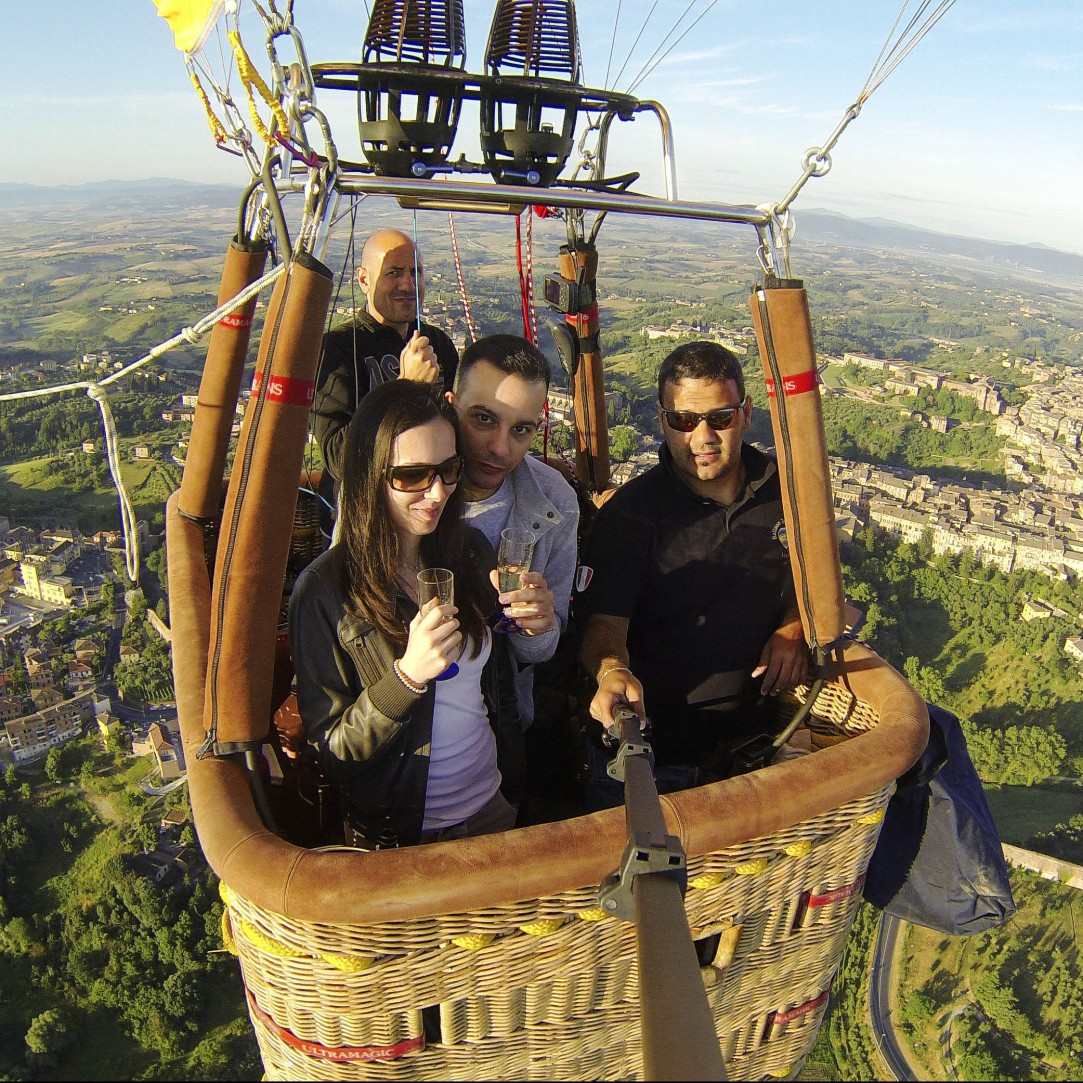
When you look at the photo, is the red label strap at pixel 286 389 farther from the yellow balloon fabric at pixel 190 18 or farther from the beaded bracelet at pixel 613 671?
the beaded bracelet at pixel 613 671

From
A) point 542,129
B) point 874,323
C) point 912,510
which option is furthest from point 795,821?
point 874,323

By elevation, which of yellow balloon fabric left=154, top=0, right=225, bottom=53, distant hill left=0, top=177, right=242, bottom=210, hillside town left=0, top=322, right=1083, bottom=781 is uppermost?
distant hill left=0, top=177, right=242, bottom=210

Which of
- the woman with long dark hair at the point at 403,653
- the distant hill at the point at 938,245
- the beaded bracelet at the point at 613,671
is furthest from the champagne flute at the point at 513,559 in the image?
the distant hill at the point at 938,245

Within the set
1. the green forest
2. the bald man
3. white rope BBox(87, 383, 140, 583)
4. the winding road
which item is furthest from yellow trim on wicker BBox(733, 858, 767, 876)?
the winding road

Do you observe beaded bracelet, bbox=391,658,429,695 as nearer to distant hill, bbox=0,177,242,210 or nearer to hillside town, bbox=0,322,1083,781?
hillside town, bbox=0,322,1083,781

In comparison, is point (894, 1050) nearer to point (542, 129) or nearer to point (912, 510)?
point (542, 129)

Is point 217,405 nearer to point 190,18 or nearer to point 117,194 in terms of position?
point 190,18
